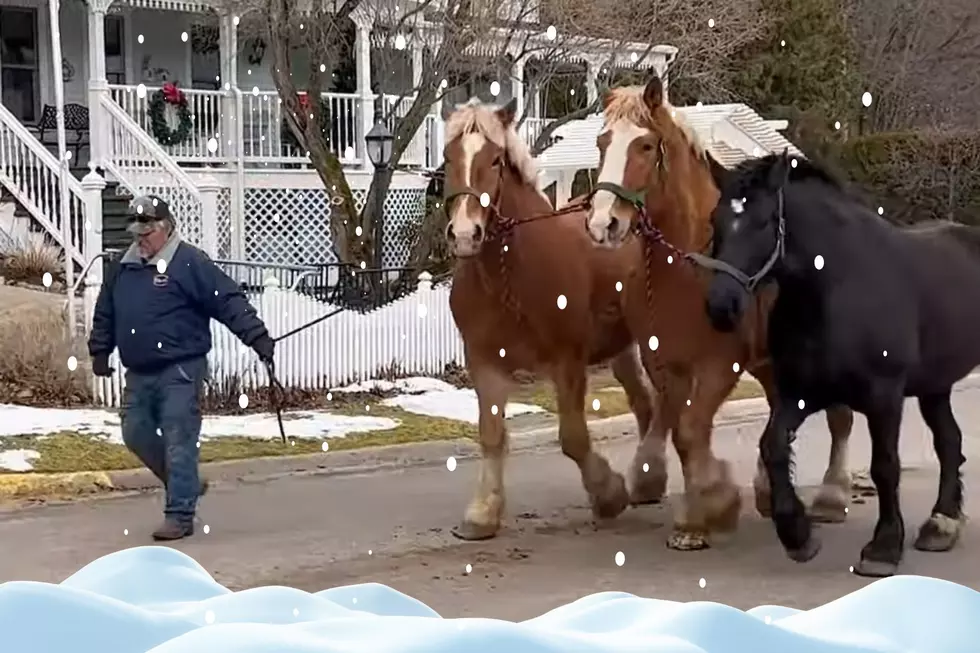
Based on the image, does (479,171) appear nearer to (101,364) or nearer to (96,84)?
(101,364)

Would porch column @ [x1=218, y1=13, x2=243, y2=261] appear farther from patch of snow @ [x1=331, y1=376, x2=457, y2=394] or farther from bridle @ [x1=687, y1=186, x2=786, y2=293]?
bridle @ [x1=687, y1=186, x2=786, y2=293]

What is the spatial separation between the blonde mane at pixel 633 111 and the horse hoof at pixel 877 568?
223cm

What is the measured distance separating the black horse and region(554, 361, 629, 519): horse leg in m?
1.21

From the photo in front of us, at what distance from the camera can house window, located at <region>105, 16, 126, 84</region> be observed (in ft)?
66.3

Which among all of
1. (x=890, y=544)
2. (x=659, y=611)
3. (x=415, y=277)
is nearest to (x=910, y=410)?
(x=890, y=544)

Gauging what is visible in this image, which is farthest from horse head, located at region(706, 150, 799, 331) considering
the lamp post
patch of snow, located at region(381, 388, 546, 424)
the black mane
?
the lamp post

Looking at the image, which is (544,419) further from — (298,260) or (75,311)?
(298,260)

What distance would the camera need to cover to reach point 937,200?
19.6m

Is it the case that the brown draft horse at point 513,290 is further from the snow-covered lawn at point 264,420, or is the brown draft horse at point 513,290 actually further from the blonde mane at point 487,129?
the snow-covered lawn at point 264,420

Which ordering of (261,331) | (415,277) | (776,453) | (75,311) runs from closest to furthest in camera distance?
(776,453) < (261,331) < (75,311) < (415,277)

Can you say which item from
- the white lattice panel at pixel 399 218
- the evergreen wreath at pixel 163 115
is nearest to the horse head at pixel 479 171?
the white lattice panel at pixel 399 218

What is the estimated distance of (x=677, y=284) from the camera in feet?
Answer: 21.3

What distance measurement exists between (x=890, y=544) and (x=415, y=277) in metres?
9.95

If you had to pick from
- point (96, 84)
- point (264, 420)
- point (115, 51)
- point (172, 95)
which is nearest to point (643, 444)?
point (264, 420)
